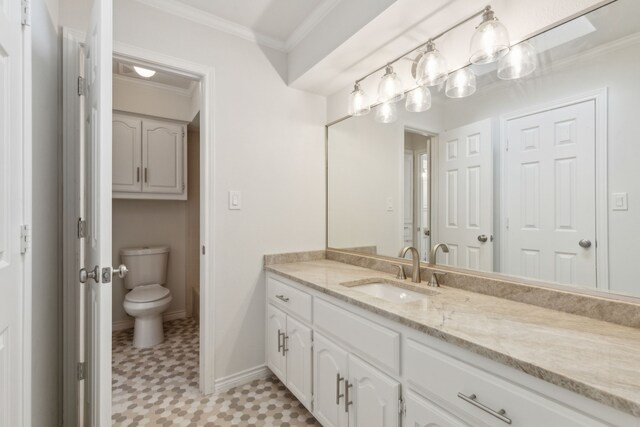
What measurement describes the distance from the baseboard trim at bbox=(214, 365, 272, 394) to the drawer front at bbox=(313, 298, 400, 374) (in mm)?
823

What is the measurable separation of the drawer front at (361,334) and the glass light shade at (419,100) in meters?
1.13

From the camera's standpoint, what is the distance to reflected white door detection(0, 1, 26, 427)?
80 centimetres

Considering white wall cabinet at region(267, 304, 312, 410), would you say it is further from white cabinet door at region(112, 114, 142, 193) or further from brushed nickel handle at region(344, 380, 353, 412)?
white cabinet door at region(112, 114, 142, 193)

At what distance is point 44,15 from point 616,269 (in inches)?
90.0

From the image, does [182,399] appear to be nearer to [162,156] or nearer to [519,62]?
[162,156]

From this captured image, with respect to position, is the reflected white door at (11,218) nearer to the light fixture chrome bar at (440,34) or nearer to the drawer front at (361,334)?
the drawer front at (361,334)

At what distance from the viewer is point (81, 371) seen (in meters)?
1.51

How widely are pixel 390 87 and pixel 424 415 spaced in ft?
5.08

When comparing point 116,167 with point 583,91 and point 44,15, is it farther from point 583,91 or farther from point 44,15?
point 583,91

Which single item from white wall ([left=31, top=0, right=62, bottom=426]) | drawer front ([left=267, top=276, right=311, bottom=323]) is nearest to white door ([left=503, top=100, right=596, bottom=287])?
drawer front ([left=267, top=276, right=311, bottom=323])

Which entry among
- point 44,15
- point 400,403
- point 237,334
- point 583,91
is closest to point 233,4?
point 44,15

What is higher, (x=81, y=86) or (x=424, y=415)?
(x=81, y=86)

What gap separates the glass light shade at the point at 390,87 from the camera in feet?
5.54

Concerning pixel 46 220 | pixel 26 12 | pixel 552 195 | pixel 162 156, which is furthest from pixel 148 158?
pixel 552 195
